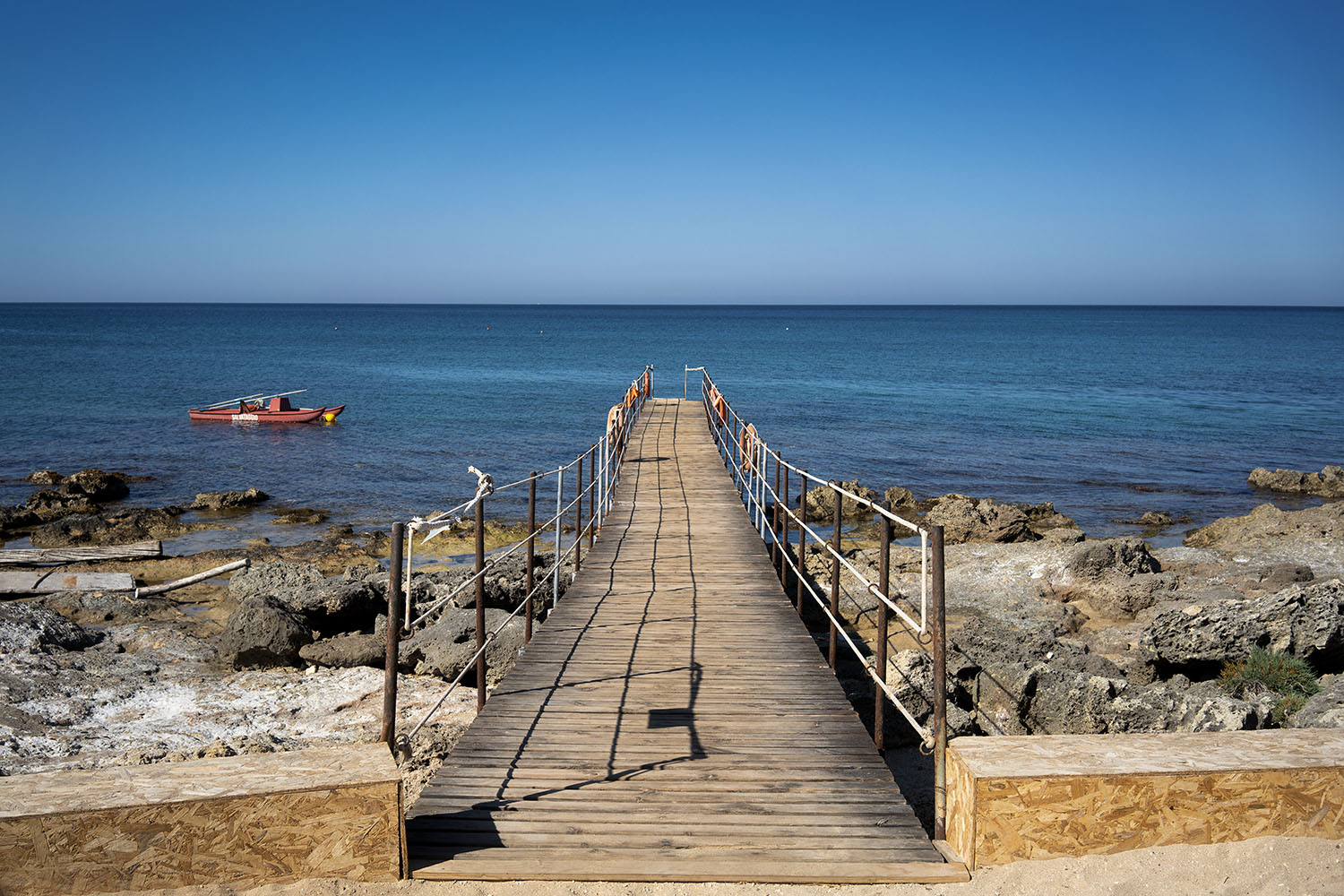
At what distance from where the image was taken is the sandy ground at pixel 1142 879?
11.5ft

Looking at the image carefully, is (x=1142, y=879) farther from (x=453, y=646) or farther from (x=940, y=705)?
(x=453, y=646)

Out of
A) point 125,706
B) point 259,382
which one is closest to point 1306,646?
point 125,706

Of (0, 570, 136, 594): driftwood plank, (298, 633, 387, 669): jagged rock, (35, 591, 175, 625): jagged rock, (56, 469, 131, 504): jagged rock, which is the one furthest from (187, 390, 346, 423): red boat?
(298, 633, 387, 669): jagged rock

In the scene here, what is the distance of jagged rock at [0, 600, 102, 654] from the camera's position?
31.6ft

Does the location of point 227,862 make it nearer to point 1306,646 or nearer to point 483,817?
point 483,817

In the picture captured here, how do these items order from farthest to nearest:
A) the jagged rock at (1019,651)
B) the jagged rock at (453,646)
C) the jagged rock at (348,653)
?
the jagged rock at (348,653)
the jagged rock at (453,646)
the jagged rock at (1019,651)

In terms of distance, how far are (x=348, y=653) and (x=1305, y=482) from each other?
24104mm

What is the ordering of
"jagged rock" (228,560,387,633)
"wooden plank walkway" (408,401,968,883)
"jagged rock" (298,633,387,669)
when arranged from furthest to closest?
"jagged rock" (228,560,387,633) < "jagged rock" (298,633,387,669) < "wooden plank walkway" (408,401,968,883)

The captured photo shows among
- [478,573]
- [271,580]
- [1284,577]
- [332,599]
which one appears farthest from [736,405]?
[478,573]

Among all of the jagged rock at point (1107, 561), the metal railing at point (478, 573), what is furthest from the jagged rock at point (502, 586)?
the jagged rock at point (1107, 561)

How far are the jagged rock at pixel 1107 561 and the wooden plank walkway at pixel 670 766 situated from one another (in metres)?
6.42

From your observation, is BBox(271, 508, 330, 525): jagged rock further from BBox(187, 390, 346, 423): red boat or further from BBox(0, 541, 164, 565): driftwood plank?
BBox(187, 390, 346, 423): red boat

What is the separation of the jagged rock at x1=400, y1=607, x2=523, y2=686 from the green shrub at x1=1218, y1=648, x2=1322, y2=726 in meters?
6.28

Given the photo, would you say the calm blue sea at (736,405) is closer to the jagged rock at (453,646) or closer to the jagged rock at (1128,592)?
the jagged rock at (1128,592)
